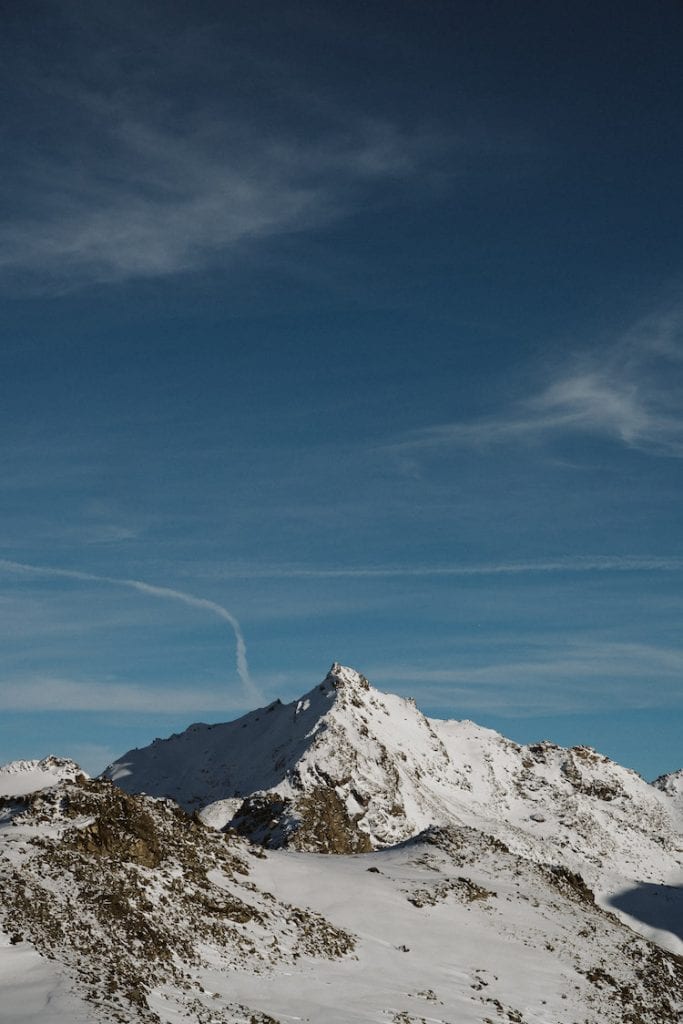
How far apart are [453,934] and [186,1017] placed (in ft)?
68.2

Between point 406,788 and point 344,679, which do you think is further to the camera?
point 344,679

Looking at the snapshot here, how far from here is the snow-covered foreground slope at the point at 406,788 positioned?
347 feet

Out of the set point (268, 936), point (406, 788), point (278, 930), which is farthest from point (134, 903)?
point (406, 788)

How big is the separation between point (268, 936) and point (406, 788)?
294ft

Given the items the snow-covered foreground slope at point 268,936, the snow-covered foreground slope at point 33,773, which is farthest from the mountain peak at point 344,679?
the snow-covered foreground slope at point 268,936

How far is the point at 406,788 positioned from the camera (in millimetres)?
127750

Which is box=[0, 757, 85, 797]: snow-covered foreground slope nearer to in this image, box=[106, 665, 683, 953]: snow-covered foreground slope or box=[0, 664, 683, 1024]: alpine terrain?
box=[0, 664, 683, 1024]: alpine terrain

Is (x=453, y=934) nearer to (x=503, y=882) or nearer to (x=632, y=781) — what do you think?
(x=503, y=882)

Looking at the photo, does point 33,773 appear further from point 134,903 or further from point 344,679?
point 344,679

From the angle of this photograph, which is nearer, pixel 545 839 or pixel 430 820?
pixel 430 820

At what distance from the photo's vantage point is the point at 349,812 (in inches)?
4343

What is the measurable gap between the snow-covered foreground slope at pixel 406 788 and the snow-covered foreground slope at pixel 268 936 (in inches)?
1745

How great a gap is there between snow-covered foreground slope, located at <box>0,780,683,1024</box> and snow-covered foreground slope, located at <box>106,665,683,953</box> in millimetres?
44325

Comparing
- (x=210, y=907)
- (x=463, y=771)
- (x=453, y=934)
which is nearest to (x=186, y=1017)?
(x=210, y=907)
